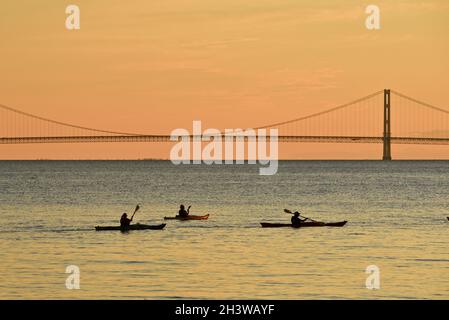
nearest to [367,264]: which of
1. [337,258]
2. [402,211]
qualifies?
[337,258]

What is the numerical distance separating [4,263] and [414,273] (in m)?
12.3

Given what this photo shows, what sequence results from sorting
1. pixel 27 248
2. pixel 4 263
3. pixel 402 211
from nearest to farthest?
1. pixel 4 263
2. pixel 27 248
3. pixel 402 211

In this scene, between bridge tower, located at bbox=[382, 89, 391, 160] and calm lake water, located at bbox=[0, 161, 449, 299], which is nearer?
calm lake water, located at bbox=[0, 161, 449, 299]

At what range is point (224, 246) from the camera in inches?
1442

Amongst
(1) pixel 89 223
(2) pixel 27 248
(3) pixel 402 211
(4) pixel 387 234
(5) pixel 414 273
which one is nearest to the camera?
(5) pixel 414 273

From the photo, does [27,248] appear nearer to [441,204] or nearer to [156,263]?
[156,263]

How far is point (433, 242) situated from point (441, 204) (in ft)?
105

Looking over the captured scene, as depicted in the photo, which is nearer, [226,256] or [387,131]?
[226,256]

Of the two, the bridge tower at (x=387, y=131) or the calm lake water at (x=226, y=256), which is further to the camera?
the bridge tower at (x=387, y=131)

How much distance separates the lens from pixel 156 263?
31.0 metres

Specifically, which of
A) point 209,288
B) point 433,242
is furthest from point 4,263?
point 433,242

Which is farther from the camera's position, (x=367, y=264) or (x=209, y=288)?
(x=367, y=264)
